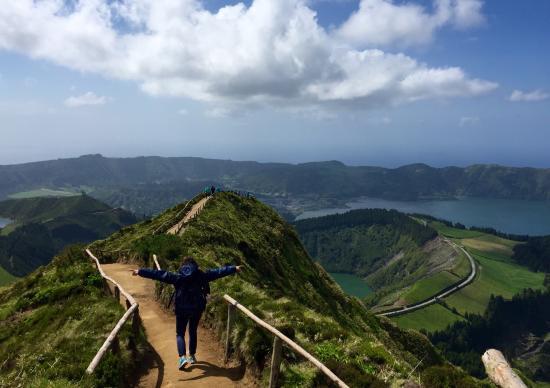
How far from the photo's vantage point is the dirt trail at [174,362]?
47.5 ft

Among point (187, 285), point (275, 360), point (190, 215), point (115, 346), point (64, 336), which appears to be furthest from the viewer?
point (190, 215)

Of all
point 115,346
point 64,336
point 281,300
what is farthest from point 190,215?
point 115,346

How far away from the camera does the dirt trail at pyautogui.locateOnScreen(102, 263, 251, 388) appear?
47.5 feet

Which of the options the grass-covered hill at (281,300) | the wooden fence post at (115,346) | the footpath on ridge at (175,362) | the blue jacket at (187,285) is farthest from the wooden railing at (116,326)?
the grass-covered hill at (281,300)

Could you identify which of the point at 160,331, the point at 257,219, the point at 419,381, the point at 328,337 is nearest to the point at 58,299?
the point at 160,331

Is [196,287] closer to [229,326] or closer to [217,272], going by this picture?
[217,272]

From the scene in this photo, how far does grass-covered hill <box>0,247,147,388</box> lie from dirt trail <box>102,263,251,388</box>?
36.2 inches

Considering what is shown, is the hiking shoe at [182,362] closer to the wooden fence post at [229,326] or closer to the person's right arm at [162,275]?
the wooden fence post at [229,326]

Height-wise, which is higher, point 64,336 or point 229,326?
point 229,326

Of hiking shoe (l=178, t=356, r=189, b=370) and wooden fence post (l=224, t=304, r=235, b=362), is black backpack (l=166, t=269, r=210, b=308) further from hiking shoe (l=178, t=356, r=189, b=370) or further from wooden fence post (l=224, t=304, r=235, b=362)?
hiking shoe (l=178, t=356, r=189, b=370)

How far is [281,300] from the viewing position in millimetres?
22250

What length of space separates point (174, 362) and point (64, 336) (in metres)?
5.55

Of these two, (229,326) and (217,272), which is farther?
(229,326)

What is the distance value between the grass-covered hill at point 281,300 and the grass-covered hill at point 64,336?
4224 millimetres
